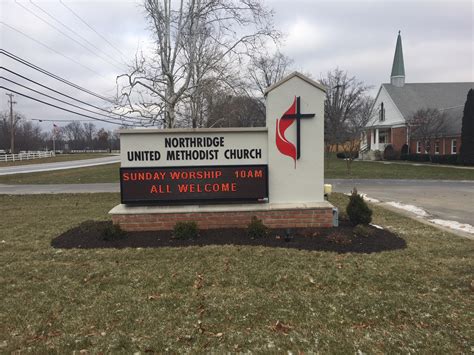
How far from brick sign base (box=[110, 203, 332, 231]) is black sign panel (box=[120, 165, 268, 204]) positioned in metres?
0.27

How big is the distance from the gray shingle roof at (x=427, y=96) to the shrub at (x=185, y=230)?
4087 centimetres

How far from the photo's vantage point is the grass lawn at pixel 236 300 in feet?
10.2

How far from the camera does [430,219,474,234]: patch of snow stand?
7.54 meters

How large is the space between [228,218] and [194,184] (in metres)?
0.95

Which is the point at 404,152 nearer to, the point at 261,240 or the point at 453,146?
the point at 453,146

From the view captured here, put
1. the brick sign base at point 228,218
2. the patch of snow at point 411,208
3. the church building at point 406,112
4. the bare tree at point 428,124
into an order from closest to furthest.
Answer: the brick sign base at point 228,218 → the patch of snow at point 411,208 → the bare tree at point 428,124 → the church building at point 406,112

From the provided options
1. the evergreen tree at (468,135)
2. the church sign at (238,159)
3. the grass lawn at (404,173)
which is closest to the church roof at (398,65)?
the evergreen tree at (468,135)

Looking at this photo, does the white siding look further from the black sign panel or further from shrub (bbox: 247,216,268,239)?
shrub (bbox: 247,216,268,239)

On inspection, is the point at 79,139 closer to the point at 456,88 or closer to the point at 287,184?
the point at 456,88

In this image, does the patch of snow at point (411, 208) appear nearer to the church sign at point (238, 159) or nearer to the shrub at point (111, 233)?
the church sign at point (238, 159)

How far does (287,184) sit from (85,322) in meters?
4.63

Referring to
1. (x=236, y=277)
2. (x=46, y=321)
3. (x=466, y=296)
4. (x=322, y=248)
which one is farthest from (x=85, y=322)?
(x=466, y=296)

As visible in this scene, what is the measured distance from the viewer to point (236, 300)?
3.91 m

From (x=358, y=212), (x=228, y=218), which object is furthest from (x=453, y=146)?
(x=228, y=218)
